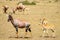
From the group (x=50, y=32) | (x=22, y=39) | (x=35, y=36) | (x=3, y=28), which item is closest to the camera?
(x=22, y=39)

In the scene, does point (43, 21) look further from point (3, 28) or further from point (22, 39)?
point (3, 28)

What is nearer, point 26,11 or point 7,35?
point 7,35

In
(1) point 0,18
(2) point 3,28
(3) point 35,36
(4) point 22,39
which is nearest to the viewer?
(4) point 22,39

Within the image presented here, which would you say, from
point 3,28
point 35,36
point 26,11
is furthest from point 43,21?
point 26,11

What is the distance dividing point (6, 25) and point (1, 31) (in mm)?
1589

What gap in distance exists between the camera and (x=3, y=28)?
16.1 metres

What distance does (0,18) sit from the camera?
2000 centimetres

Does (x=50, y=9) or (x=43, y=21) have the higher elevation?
(x=43, y=21)

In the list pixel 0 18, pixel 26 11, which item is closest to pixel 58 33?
pixel 0 18

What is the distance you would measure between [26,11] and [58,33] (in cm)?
986

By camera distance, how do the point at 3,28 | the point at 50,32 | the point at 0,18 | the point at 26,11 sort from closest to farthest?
the point at 50,32, the point at 3,28, the point at 0,18, the point at 26,11

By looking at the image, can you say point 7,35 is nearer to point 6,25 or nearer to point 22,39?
point 22,39

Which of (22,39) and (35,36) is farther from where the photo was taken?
(35,36)

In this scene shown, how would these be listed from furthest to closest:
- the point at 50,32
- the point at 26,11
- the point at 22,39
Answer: the point at 26,11
the point at 50,32
the point at 22,39
